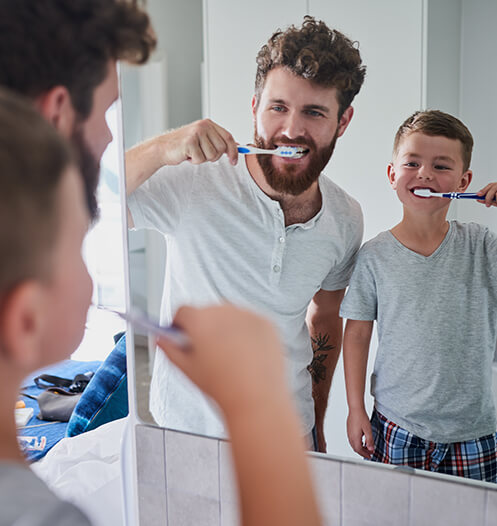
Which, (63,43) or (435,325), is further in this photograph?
(435,325)

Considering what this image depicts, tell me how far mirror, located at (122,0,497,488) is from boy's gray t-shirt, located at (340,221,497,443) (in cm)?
4

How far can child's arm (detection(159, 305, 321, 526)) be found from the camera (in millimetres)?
367

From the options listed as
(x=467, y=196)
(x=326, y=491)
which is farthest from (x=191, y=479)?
(x=467, y=196)

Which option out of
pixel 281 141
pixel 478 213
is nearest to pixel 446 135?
pixel 478 213

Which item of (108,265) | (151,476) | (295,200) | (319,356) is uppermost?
(295,200)

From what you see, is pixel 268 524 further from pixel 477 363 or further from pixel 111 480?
pixel 111 480

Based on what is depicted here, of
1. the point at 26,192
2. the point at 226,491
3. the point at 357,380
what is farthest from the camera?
the point at 226,491

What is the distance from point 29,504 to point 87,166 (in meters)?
0.30

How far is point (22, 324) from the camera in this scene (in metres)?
0.35

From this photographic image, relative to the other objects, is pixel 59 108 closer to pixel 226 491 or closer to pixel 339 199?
pixel 339 199

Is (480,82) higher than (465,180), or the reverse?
(480,82)

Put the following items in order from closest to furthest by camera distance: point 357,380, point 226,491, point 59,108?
point 59,108, point 357,380, point 226,491

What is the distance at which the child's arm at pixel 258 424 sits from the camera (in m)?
0.37

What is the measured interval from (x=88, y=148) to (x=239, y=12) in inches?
17.7
